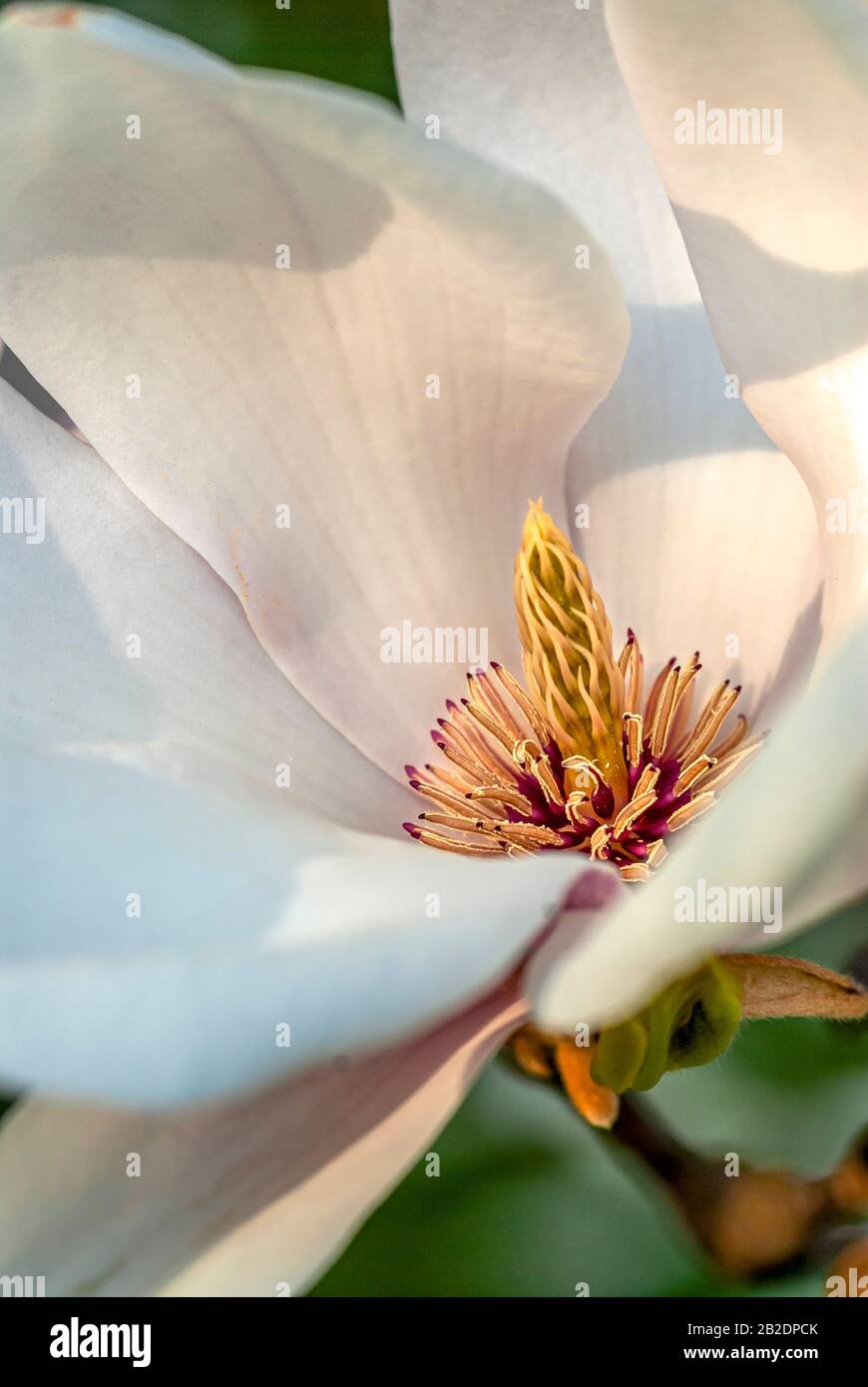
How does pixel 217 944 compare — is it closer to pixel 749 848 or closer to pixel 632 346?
pixel 749 848

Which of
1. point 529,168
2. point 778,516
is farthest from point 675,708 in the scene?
point 529,168

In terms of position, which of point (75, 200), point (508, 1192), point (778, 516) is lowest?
point (508, 1192)

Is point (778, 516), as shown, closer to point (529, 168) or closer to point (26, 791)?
point (529, 168)

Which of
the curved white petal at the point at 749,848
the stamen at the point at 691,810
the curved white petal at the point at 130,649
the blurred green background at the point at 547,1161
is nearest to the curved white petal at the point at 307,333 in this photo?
the curved white petal at the point at 130,649

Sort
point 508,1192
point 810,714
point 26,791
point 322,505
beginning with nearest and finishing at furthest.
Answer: point 810,714 → point 26,791 → point 322,505 → point 508,1192

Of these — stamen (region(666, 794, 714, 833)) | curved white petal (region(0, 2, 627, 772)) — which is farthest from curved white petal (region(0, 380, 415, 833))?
stamen (region(666, 794, 714, 833))

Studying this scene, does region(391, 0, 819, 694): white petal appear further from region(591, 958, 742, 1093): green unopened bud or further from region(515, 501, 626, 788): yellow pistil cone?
region(591, 958, 742, 1093): green unopened bud

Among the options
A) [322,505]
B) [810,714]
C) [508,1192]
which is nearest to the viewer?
[810,714]
